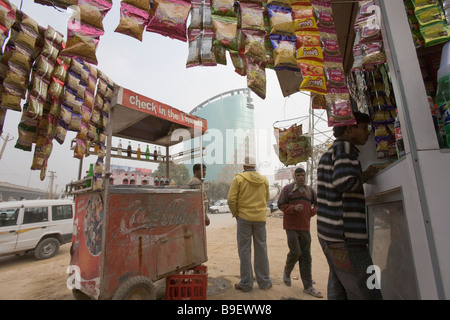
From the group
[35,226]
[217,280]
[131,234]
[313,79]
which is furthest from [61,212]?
[313,79]

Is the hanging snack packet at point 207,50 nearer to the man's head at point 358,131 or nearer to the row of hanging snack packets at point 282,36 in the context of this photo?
the row of hanging snack packets at point 282,36

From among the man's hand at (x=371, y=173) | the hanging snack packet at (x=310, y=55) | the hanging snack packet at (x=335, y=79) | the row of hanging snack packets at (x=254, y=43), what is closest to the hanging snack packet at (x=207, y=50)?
the row of hanging snack packets at (x=254, y=43)

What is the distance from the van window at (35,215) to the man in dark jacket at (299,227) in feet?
27.0

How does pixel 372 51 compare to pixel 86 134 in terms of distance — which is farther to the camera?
pixel 86 134

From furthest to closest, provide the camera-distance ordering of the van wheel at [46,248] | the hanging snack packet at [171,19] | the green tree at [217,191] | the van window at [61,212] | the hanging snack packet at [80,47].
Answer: the green tree at [217,191] → the van window at [61,212] → the van wheel at [46,248] → the hanging snack packet at [171,19] → the hanging snack packet at [80,47]

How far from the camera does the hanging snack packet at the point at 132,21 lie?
1.90 metres

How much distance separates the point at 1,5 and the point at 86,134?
7.39ft

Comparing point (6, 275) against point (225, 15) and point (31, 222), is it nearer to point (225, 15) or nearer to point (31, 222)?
point (31, 222)

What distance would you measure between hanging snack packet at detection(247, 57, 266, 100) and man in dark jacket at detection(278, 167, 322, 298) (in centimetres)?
197

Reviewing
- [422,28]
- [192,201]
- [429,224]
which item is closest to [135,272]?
[192,201]

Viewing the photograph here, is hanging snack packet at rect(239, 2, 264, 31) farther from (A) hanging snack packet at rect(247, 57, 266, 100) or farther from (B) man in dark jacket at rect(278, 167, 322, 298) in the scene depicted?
(B) man in dark jacket at rect(278, 167, 322, 298)

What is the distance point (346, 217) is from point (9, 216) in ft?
30.3
